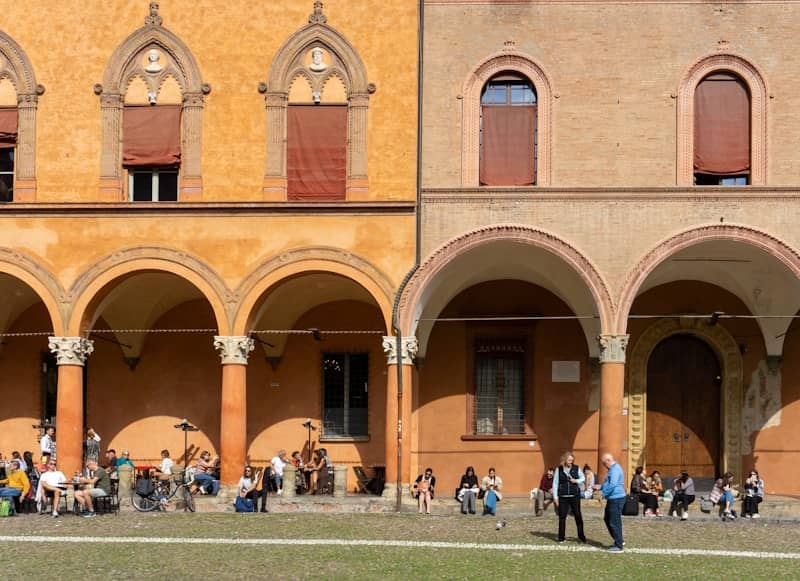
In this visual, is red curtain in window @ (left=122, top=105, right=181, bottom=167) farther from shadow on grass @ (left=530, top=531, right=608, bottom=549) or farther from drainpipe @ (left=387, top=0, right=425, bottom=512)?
shadow on grass @ (left=530, top=531, right=608, bottom=549)

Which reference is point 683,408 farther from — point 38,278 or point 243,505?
point 38,278

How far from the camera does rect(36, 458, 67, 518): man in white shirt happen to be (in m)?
25.2

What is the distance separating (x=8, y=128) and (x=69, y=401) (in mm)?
5775

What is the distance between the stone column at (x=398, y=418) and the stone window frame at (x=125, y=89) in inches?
203

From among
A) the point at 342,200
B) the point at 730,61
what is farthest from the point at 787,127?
the point at 342,200

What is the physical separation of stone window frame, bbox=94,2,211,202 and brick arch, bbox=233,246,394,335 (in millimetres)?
2111

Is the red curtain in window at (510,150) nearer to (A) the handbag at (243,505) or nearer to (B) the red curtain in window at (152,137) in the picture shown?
(B) the red curtain in window at (152,137)

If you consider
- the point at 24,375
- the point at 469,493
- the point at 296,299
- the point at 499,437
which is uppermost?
the point at 296,299

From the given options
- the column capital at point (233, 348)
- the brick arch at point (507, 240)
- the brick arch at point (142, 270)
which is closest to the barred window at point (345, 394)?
the column capital at point (233, 348)

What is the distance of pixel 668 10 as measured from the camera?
27672 millimetres

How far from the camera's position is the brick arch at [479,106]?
27.5m

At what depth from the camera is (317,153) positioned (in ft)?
91.5

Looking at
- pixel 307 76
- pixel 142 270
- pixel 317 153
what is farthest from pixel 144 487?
pixel 307 76

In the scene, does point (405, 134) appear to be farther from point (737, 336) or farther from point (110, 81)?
point (737, 336)
